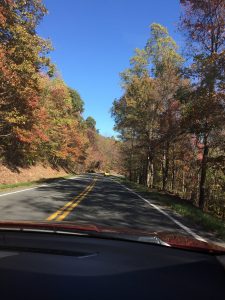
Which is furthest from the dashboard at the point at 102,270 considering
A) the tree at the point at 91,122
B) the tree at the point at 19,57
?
the tree at the point at 91,122

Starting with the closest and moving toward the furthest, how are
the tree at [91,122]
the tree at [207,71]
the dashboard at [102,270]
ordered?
1. the dashboard at [102,270]
2. the tree at [207,71]
3. the tree at [91,122]

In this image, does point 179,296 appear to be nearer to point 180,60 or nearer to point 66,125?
point 180,60

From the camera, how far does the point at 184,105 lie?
25.0 m

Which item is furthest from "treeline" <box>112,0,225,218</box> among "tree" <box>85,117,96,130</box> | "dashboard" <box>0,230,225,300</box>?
"tree" <box>85,117,96,130</box>

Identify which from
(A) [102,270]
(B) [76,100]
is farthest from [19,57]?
(B) [76,100]

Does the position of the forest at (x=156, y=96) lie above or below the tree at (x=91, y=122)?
below

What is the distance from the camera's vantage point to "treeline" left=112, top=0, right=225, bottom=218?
20.0 meters

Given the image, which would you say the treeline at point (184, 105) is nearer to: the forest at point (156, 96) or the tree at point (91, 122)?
the forest at point (156, 96)

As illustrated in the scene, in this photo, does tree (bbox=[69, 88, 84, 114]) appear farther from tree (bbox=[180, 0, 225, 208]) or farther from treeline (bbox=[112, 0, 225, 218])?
tree (bbox=[180, 0, 225, 208])

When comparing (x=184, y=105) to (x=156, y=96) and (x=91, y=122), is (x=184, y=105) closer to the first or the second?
(x=156, y=96)

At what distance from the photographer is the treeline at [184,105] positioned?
65.7 ft

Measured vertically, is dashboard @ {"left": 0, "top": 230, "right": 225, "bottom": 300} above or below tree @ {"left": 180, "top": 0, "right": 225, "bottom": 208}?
below

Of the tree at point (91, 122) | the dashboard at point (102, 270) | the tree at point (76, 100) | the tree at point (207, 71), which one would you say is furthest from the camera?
the tree at point (91, 122)

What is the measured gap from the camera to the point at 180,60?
38188 mm
